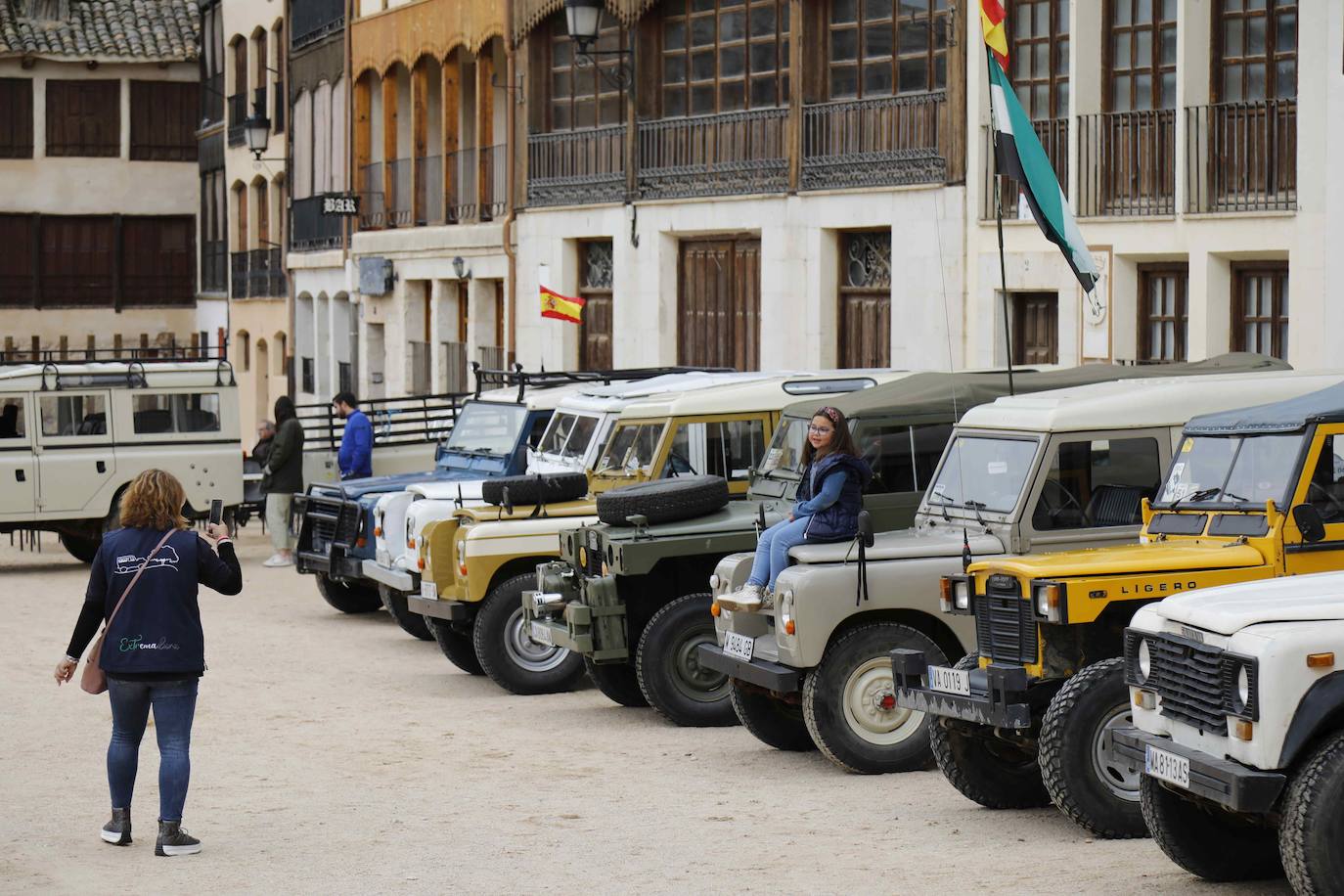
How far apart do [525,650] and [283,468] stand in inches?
342

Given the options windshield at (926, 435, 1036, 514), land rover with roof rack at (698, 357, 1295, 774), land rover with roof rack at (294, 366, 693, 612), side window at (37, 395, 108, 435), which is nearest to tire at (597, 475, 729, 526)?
land rover with roof rack at (698, 357, 1295, 774)

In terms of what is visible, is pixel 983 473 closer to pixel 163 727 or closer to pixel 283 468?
pixel 163 727

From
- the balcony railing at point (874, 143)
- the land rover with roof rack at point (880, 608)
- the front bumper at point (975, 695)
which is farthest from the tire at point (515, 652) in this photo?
the balcony railing at point (874, 143)

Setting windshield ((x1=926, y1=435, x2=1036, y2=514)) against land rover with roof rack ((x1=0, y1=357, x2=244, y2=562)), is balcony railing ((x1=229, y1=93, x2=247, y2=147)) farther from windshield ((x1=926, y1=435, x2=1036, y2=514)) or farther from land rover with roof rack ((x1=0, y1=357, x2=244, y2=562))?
windshield ((x1=926, y1=435, x2=1036, y2=514))

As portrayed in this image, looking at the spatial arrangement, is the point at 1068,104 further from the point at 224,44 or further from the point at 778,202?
the point at 224,44

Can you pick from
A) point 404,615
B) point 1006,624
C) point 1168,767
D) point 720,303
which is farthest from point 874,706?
point 720,303

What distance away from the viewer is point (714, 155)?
27.9m

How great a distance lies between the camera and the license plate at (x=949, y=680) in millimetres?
10156

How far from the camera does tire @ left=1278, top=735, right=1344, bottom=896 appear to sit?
25.0 feet

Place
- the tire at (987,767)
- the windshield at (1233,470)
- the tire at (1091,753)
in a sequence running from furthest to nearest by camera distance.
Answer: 1. the tire at (987,767)
2. the windshield at (1233,470)
3. the tire at (1091,753)

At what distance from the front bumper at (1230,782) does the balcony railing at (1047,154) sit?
14.3 metres

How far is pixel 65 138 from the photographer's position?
1999 inches

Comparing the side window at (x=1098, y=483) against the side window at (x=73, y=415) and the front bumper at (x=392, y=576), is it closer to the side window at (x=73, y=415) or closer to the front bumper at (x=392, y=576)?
the front bumper at (x=392, y=576)

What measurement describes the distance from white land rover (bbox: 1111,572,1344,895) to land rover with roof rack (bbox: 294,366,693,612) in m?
9.54
